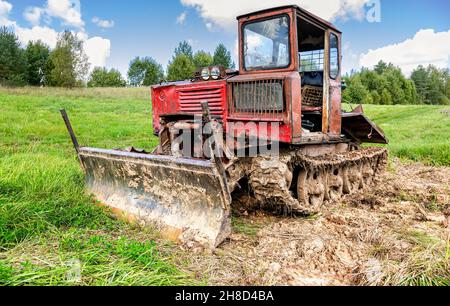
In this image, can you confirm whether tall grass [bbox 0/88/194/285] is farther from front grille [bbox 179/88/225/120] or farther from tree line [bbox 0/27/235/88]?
tree line [bbox 0/27/235/88]

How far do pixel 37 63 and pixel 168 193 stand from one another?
52.6m

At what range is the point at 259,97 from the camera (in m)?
4.81

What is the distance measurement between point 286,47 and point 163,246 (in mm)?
2848

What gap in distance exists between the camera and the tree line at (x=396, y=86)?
189 feet

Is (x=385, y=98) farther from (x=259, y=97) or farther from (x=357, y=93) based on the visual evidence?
(x=259, y=97)

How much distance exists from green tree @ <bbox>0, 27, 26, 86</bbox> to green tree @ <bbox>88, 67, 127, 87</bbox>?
919 inches

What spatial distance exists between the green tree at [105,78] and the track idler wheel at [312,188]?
225ft

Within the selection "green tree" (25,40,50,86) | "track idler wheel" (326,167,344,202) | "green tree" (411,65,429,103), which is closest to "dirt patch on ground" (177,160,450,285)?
"track idler wheel" (326,167,344,202)

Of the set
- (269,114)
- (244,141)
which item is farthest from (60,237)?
(269,114)

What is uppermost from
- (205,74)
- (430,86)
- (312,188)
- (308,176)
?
(430,86)

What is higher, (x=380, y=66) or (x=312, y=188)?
(x=380, y=66)

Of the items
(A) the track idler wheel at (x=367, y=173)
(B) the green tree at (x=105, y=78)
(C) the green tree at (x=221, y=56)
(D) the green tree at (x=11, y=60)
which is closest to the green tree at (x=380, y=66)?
(C) the green tree at (x=221, y=56)

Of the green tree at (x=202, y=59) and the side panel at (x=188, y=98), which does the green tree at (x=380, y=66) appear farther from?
the side panel at (x=188, y=98)

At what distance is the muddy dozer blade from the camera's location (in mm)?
3982
